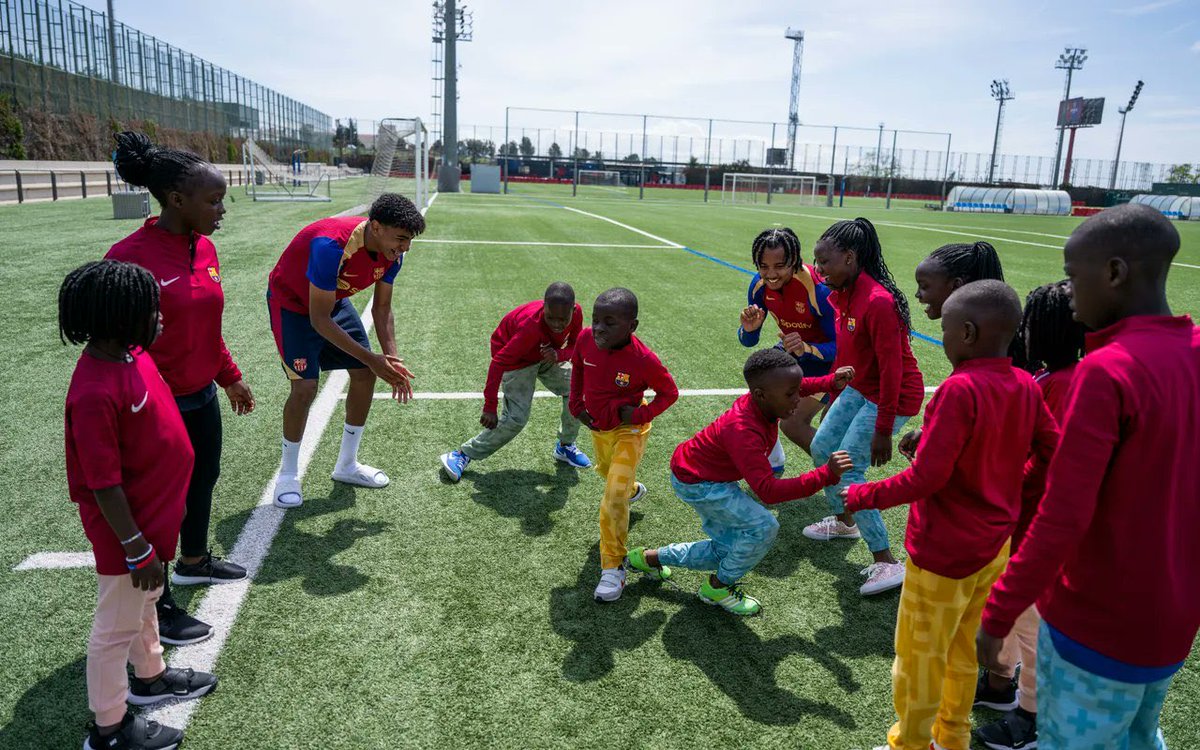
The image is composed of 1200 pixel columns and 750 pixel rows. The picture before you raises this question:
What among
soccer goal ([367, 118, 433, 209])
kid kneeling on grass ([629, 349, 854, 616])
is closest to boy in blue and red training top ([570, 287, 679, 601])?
kid kneeling on grass ([629, 349, 854, 616])

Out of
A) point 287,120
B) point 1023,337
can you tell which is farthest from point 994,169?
point 1023,337

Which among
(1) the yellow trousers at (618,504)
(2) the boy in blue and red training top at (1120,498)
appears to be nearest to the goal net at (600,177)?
(1) the yellow trousers at (618,504)

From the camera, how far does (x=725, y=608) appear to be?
3.71 metres

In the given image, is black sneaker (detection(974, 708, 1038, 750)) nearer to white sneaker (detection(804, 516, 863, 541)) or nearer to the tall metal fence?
white sneaker (detection(804, 516, 863, 541))

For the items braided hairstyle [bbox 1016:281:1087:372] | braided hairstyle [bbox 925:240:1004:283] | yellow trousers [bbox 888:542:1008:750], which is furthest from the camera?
braided hairstyle [bbox 925:240:1004:283]

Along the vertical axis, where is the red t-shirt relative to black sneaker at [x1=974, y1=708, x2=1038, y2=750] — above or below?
above

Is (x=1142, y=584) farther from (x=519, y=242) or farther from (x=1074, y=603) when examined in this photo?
(x=519, y=242)

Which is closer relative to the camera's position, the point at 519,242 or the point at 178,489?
the point at 178,489

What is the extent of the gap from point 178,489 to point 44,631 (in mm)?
1345

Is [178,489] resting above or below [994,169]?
below

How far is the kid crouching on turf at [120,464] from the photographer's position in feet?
7.72

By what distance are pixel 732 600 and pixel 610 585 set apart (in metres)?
0.59

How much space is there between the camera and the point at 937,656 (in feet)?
8.34

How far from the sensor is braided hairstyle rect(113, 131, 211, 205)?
326cm
